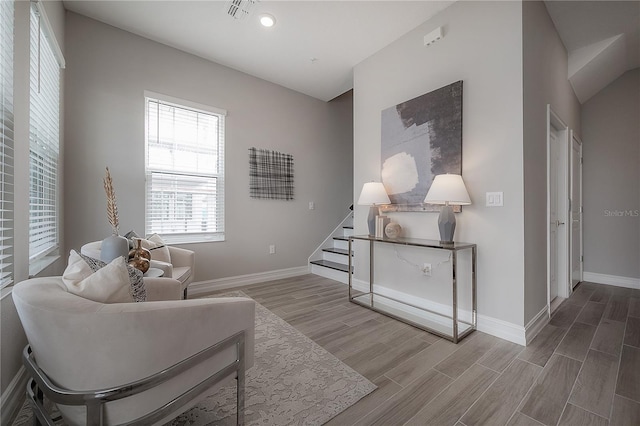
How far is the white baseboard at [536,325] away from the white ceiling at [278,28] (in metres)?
2.91

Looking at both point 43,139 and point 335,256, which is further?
point 335,256

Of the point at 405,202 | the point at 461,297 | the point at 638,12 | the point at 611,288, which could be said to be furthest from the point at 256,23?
the point at 611,288

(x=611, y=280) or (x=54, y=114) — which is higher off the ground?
(x=54, y=114)

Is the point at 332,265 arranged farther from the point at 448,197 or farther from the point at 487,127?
the point at 487,127

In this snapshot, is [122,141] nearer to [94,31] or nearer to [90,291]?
[94,31]

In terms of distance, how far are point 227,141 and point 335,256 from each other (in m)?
2.34

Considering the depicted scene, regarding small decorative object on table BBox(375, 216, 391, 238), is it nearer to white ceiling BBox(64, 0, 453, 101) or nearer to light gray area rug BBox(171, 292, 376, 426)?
light gray area rug BBox(171, 292, 376, 426)

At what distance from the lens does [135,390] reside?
834mm

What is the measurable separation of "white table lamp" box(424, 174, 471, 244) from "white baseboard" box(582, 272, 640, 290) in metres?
3.24

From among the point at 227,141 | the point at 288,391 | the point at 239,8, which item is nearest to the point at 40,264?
the point at 288,391

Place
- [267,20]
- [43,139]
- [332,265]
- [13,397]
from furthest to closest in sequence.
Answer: [332,265]
[267,20]
[43,139]
[13,397]

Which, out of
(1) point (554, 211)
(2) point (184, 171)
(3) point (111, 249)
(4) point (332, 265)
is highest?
(2) point (184, 171)

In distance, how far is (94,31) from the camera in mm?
2637

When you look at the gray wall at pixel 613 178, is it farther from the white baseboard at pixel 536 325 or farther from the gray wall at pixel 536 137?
the white baseboard at pixel 536 325
